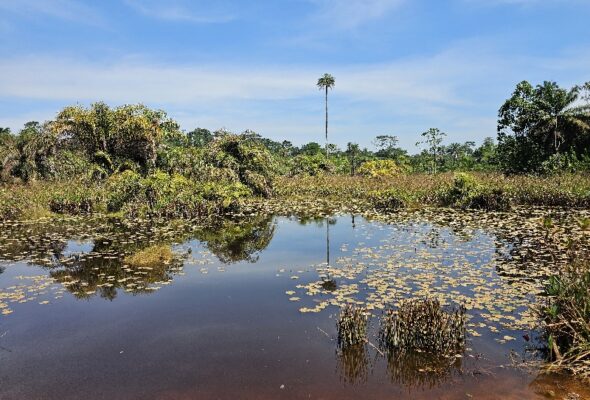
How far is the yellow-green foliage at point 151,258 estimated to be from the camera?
9.61 meters

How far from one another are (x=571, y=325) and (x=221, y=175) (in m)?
18.8

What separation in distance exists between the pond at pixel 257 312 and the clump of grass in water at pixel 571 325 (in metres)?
0.27

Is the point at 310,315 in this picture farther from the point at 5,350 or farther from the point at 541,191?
the point at 541,191

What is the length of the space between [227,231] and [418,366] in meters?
9.78

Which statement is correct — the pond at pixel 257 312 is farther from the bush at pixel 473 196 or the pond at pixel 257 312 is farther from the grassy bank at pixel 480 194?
the grassy bank at pixel 480 194

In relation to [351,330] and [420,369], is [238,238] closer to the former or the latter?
[351,330]

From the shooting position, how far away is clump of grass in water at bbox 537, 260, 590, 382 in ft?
15.0

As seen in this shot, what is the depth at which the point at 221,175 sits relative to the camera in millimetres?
22031

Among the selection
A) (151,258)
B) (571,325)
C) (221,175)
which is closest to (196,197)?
(221,175)

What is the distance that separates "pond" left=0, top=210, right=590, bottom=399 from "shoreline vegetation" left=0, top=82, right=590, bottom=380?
7.48ft

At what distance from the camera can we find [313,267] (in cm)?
925

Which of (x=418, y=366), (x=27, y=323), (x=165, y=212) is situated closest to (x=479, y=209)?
(x=165, y=212)

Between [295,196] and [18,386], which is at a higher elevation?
[295,196]

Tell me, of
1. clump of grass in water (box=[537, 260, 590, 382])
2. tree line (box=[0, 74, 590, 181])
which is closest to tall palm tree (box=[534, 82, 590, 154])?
tree line (box=[0, 74, 590, 181])
